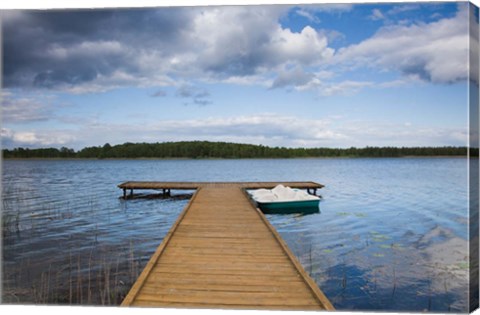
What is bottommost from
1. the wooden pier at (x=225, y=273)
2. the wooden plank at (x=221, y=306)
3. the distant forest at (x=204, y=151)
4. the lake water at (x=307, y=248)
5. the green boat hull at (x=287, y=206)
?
the lake water at (x=307, y=248)

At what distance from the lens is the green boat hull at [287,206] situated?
9.69 m

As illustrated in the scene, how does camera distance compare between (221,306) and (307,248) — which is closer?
(221,306)

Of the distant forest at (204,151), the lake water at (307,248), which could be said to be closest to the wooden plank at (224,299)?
the lake water at (307,248)

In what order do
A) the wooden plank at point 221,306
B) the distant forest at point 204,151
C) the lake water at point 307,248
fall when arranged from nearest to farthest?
the wooden plank at point 221,306 < the lake water at point 307,248 < the distant forest at point 204,151

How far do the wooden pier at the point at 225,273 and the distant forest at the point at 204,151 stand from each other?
7.47 ft

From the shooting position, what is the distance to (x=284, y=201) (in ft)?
31.8

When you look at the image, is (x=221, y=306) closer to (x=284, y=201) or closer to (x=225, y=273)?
(x=225, y=273)

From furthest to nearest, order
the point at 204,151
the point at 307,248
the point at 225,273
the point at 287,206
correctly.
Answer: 1. the point at 204,151
2. the point at 287,206
3. the point at 307,248
4. the point at 225,273

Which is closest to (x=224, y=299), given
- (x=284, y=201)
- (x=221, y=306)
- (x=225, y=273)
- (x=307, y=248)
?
(x=221, y=306)

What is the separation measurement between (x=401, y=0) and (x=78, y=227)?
23.9 ft

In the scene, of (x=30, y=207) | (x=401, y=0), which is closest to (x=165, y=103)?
(x=30, y=207)

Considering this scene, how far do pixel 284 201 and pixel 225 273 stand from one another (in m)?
6.02

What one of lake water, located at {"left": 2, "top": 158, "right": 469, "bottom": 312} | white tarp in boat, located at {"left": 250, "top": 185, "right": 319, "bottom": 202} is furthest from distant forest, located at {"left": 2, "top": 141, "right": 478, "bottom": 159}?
white tarp in boat, located at {"left": 250, "top": 185, "right": 319, "bottom": 202}

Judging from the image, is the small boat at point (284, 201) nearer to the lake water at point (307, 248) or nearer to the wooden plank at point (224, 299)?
the lake water at point (307, 248)
